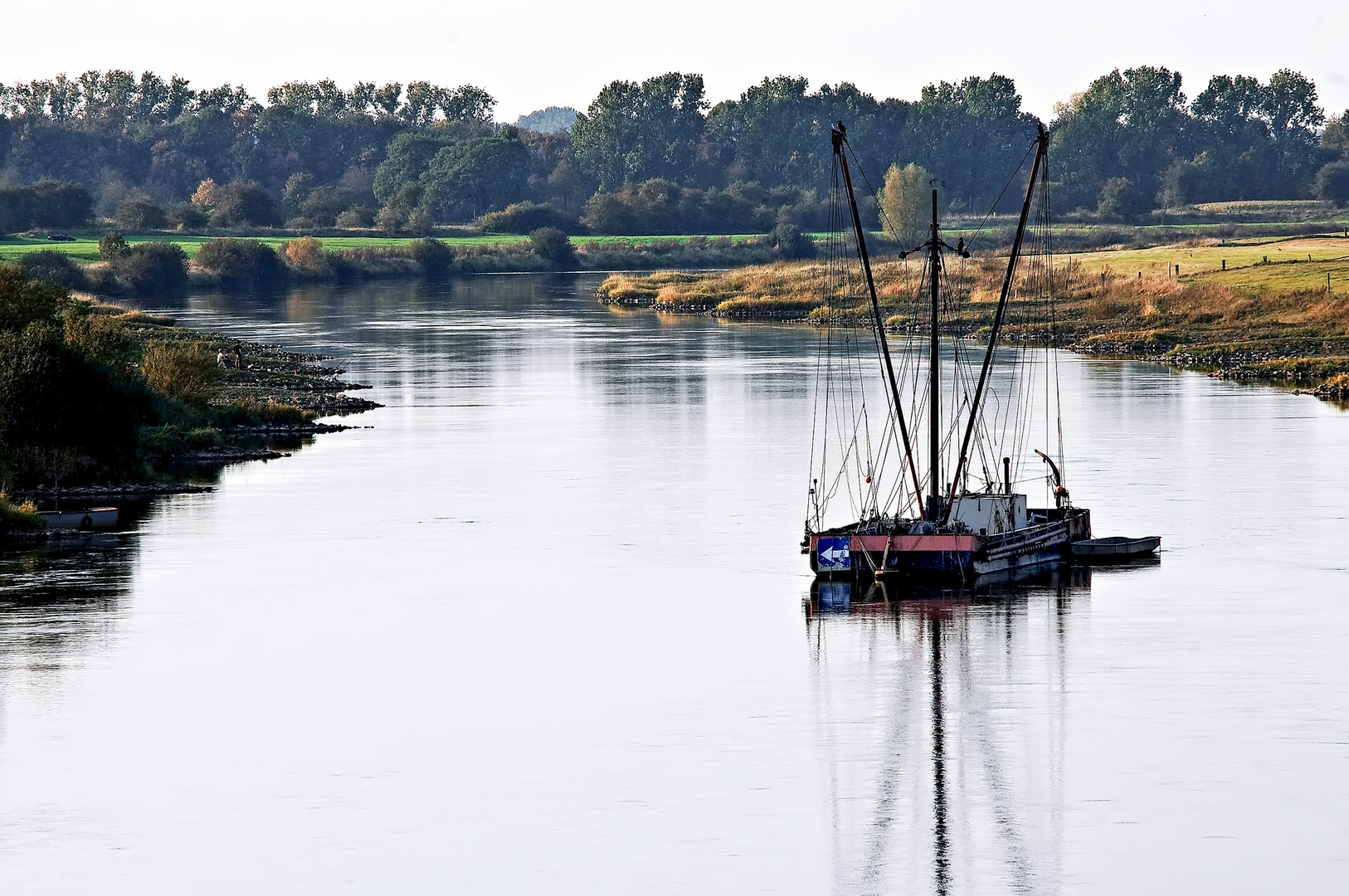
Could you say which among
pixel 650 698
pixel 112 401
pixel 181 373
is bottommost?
pixel 650 698

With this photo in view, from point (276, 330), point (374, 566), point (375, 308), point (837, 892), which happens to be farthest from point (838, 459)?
point (375, 308)

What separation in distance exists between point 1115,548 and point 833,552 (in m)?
8.47

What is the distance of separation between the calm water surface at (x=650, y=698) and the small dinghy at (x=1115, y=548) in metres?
0.95

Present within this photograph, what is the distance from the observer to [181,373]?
8206cm

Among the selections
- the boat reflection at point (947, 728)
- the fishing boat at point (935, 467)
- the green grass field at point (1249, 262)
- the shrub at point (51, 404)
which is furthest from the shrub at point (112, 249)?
the boat reflection at point (947, 728)

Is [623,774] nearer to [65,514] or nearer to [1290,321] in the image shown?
[65,514]

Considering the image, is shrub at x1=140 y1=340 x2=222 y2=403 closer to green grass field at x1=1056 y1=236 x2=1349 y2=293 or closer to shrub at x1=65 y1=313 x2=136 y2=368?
shrub at x1=65 y1=313 x2=136 y2=368

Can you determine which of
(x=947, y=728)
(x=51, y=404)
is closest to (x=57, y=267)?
(x=51, y=404)

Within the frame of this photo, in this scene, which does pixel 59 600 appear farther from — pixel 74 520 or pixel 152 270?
pixel 152 270

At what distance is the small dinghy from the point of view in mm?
55156

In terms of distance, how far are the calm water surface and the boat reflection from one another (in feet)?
0.36

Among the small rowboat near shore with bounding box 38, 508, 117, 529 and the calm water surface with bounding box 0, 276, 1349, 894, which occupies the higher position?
the small rowboat near shore with bounding box 38, 508, 117, 529

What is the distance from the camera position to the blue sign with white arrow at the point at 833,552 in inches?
2055

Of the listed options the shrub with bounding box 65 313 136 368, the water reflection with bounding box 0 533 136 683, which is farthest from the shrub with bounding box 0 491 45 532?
the shrub with bounding box 65 313 136 368
